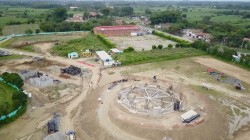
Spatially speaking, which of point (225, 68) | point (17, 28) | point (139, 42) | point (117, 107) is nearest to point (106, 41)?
point (139, 42)

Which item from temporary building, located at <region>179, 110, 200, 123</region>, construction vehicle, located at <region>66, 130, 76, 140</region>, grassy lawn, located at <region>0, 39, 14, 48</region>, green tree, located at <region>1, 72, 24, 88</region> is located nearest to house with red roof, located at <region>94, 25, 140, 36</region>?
grassy lawn, located at <region>0, 39, 14, 48</region>

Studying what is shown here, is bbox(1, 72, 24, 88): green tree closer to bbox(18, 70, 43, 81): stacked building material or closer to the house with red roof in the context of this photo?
bbox(18, 70, 43, 81): stacked building material

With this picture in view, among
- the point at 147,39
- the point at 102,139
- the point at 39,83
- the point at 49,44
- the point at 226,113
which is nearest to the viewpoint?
the point at 102,139

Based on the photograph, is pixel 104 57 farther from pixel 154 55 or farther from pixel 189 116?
pixel 189 116

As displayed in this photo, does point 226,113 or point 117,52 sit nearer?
point 226,113

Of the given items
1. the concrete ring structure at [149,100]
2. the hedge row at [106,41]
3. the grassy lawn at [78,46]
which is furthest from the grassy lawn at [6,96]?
the hedge row at [106,41]

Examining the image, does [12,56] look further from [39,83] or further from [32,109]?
[32,109]

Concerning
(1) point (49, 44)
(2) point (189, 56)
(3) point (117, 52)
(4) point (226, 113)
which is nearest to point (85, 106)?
(4) point (226, 113)
